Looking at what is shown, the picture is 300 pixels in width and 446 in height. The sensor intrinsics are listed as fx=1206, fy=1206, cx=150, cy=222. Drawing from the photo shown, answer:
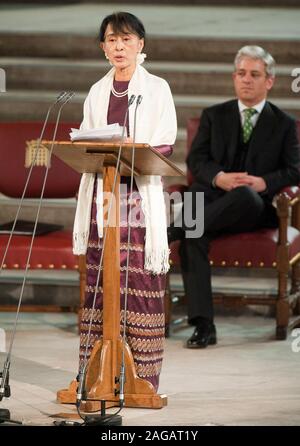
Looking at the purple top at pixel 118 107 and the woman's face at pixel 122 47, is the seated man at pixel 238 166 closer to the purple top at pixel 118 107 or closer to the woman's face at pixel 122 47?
the purple top at pixel 118 107

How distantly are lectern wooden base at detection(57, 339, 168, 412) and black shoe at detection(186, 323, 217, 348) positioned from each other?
1.46 m

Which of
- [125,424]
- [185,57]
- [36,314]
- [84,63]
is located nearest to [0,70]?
[84,63]

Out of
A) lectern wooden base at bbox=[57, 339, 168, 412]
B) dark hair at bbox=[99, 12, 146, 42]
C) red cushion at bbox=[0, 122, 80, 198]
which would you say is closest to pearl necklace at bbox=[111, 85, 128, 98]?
dark hair at bbox=[99, 12, 146, 42]

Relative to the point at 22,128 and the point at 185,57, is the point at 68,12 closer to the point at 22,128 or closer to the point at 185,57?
the point at 185,57

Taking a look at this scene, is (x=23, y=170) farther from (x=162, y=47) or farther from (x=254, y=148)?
(x=162, y=47)

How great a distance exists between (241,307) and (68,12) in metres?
4.46

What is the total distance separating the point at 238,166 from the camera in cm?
706

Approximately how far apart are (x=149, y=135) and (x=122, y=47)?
386mm

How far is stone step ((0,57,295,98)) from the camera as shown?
911 centimetres

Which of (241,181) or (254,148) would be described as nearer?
(241,181)

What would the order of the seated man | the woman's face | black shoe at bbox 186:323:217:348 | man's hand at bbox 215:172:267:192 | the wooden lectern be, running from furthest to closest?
man's hand at bbox 215:172:267:192 < the seated man < black shoe at bbox 186:323:217:348 < the woman's face < the wooden lectern

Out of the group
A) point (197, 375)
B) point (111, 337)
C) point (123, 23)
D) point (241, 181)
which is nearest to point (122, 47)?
point (123, 23)

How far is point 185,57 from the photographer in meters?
9.62

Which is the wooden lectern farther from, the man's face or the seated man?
the man's face
